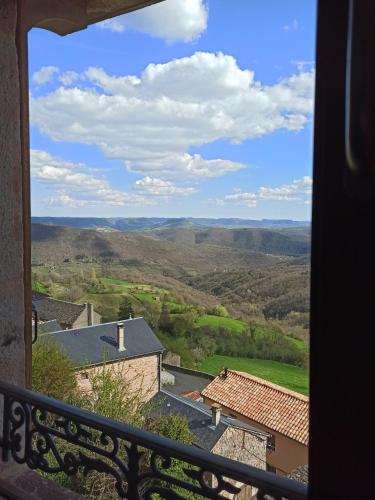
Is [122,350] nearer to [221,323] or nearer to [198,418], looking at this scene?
[198,418]

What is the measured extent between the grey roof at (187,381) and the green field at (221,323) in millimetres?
2153

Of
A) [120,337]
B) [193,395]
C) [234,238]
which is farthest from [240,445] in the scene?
[234,238]

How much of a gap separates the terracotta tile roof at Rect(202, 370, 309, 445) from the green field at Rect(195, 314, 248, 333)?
1.75 meters

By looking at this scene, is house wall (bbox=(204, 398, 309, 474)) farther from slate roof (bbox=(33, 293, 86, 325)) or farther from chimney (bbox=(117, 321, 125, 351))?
slate roof (bbox=(33, 293, 86, 325))

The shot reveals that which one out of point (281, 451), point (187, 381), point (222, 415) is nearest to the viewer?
point (281, 451)

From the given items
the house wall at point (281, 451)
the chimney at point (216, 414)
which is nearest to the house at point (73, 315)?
the chimney at point (216, 414)

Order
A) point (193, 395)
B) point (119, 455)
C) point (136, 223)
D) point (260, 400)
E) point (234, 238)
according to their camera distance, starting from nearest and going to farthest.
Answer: point (119, 455) < point (234, 238) < point (136, 223) < point (260, 400) < point (193, 395)

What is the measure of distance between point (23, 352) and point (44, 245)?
3.02 meters

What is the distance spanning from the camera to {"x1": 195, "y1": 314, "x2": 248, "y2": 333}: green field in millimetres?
4469

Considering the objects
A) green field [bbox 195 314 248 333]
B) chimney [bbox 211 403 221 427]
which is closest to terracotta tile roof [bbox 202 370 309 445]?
chimney [bbox 211 403 221 427]

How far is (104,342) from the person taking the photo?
976 cm

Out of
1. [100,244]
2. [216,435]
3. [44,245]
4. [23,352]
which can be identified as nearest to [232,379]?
[216,435]

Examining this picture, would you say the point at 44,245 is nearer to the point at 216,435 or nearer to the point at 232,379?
the point at 232,379

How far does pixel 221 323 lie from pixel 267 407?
6.79 feet
